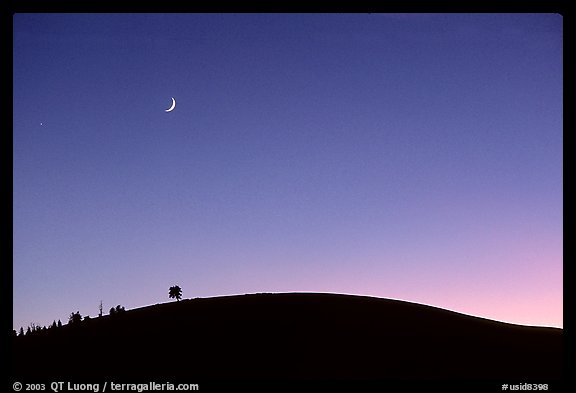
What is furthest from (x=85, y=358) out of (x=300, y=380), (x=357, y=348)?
(x=357, y=348)

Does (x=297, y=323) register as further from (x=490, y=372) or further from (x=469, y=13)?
(x=469, y=13)

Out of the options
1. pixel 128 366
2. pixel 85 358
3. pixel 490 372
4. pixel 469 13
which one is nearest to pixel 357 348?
A: pixel 490 372

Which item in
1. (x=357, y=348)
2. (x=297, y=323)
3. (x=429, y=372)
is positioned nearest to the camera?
(x=429, y=372)

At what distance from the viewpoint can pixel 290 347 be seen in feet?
9.62

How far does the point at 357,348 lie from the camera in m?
2.99

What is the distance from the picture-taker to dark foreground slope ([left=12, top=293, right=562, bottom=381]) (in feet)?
8.73

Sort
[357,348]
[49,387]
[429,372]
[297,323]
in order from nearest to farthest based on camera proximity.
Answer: [49,387], [429,372], [357,348], [297,323]

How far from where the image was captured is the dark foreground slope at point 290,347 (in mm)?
2662
